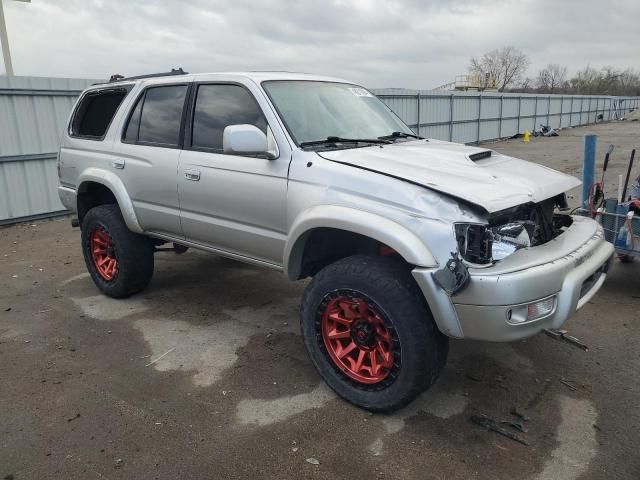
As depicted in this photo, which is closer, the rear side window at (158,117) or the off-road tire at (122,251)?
the rear side window at (158,117)

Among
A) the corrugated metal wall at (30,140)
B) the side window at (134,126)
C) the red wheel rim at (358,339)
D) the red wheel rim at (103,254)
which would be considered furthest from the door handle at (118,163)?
the corrugated metal wall at (30,140)

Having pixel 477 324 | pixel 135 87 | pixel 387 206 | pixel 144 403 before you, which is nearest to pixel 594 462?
pixel 477 324

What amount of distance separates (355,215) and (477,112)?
2285 centimetres

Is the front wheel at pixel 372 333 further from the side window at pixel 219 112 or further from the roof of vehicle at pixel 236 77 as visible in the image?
the roof of vehicle at pixel 236 77

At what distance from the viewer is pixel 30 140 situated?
360 inches

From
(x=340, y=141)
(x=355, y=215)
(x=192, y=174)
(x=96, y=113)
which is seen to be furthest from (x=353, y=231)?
(x=96, y=113)

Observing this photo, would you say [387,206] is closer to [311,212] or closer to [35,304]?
[311,212]

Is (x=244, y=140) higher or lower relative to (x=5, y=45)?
lower

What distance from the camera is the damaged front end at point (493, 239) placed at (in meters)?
2.64

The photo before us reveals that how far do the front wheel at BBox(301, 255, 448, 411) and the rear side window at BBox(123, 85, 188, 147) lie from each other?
1966mm

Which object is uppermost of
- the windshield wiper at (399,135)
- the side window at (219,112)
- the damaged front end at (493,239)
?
the side window at (219,112)

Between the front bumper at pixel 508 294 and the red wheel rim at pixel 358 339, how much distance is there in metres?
0.41

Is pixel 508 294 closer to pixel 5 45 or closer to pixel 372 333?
pixel 372 333

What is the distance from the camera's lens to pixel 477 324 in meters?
2.70
